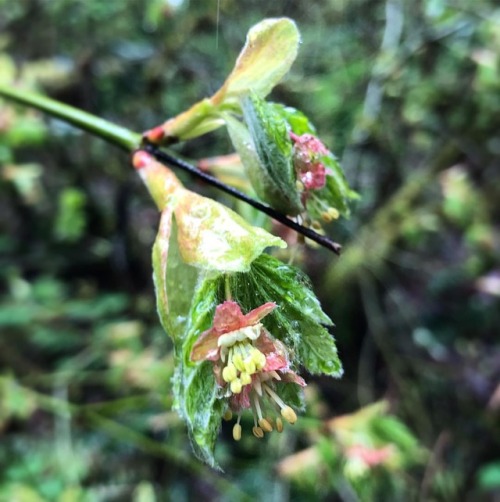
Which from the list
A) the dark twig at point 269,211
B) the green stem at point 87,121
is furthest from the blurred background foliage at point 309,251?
the dark twig at point 269,211

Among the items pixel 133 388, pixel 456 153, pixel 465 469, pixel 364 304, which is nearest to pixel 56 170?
pixel 133 388

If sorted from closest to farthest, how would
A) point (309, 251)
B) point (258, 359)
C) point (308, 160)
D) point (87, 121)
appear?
point (258, 359) → point (308, 160) → point (87, 121) → point (309, 251)

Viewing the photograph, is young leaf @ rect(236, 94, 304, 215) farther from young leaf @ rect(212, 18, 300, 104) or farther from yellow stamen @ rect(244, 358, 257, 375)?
yellow stamen @ rect(244, 358, 257, 375)

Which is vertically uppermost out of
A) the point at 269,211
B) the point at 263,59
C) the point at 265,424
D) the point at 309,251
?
the point at 263,59

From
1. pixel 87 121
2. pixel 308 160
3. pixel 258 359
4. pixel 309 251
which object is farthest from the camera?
pixel 309 251

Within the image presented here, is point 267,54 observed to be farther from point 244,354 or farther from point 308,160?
Result: point 244,354

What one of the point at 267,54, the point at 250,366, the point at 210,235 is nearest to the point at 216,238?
the point at 210,235

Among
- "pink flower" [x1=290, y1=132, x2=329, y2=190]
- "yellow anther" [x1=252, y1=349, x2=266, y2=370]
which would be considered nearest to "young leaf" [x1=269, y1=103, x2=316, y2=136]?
"pink flower" [x1=290, y1=132, x2=329, y2=190]
